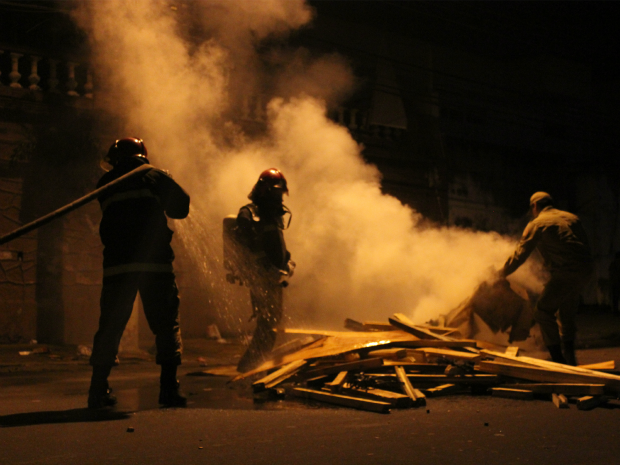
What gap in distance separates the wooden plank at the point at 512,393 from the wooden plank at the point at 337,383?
1.17 m

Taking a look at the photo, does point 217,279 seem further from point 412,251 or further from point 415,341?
point 415,341

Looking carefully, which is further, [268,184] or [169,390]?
[268,184]

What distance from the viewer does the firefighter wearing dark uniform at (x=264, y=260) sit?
6.55 metres

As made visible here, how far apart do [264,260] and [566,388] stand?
3.27 meters

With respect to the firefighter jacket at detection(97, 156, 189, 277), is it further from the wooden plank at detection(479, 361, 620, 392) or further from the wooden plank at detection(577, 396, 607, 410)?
the wooden plank at detection(577, 396, 607, 410)

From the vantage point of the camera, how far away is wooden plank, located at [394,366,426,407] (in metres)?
4.46

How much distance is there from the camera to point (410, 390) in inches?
182

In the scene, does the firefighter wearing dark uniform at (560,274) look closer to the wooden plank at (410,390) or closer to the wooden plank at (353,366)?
the wooden plank at (410,390)

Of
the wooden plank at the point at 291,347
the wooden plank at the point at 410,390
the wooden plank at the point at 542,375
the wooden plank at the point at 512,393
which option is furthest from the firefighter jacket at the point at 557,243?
the wooden plank at the point at 291,347

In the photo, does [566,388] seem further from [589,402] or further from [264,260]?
[264,260]

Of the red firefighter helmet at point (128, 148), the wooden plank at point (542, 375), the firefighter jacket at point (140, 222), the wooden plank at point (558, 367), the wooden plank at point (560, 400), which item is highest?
the red firefighter helmet at point (128, 148)

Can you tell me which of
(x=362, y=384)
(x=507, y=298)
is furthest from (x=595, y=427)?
(x=507, y=298)

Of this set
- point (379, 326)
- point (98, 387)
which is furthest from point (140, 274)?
point (379, 326)

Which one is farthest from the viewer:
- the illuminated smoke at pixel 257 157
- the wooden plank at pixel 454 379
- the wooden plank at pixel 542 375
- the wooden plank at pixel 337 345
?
the illuminated smoke at pixel 257 157
